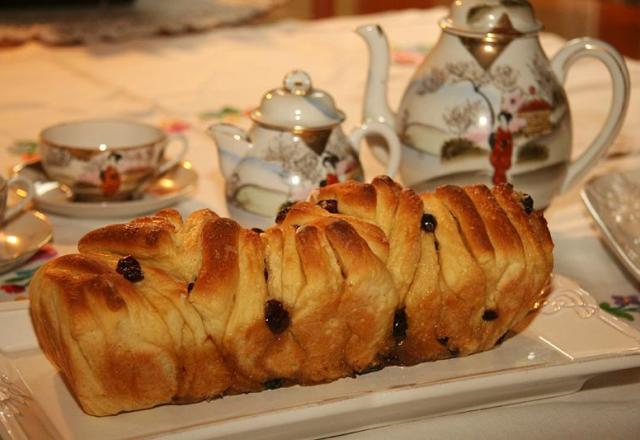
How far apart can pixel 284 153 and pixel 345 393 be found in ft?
1.30

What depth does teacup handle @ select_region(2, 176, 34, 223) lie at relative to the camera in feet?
3.72

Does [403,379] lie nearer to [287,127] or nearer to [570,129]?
[287,127]

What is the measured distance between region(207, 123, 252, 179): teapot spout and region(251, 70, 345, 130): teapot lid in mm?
32

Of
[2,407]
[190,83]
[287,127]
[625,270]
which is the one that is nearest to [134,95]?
[190,83]

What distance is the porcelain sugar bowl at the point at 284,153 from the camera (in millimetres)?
1113

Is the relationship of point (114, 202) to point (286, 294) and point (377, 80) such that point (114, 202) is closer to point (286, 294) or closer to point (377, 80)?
point (377, 80)

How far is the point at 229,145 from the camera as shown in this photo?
3.77 ft

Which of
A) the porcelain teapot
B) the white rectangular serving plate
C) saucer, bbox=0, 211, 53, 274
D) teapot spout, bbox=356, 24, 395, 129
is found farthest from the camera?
teapot spout, bbox=356, 24, 395, 129

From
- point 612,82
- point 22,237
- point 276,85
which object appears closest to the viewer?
point 22,237

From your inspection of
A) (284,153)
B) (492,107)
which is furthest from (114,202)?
(492,107)

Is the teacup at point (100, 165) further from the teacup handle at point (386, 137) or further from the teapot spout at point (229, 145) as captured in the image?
the teacup handle at point (386, 137)

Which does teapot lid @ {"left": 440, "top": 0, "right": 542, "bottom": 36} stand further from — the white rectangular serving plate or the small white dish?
the white rectangular serving plate

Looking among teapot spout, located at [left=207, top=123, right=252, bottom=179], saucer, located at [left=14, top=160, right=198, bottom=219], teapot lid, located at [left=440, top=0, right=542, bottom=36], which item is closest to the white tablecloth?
saucer, located at [left=14, top=160, right=198, bottom=219]

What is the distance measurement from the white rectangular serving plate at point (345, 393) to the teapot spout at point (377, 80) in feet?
1.49
